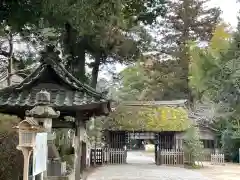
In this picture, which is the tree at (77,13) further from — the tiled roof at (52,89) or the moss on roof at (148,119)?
the moss on roof at (148,119)

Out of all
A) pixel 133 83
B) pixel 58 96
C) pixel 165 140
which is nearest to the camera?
pixel 58 96

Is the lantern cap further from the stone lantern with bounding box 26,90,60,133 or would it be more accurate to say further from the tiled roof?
the tiled roof

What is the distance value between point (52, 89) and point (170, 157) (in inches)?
686

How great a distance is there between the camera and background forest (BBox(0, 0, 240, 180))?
8.00 metres

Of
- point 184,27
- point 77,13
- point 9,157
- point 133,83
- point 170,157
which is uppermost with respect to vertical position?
point 184,27

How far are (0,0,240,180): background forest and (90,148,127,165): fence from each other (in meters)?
4.28

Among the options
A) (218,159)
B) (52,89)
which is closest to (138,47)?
(218,159)

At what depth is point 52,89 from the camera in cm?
1009

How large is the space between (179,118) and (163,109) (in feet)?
4.78

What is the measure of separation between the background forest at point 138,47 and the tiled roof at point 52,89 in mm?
1072

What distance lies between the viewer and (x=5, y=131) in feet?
29.7

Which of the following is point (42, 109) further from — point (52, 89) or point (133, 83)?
point (133, 83)

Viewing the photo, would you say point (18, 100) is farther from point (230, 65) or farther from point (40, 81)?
point (230, 65)

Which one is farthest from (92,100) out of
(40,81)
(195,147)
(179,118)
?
(179,118)
